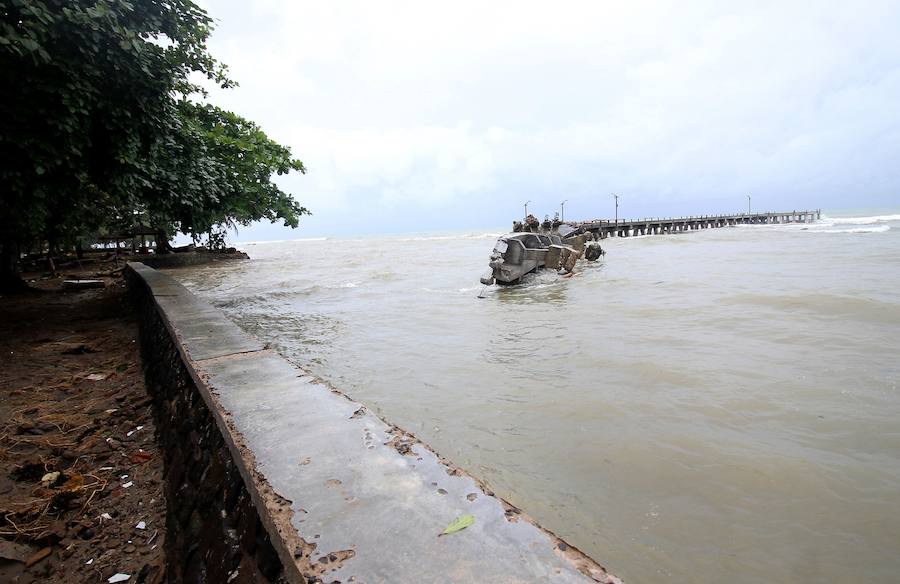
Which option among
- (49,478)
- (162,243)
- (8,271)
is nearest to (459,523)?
(49,478)

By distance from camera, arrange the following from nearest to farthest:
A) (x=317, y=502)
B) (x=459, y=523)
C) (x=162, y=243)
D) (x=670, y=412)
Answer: (x=459, y=523) < (x=317, y=502) < (x=670, y=412) < (x=162, y=243)

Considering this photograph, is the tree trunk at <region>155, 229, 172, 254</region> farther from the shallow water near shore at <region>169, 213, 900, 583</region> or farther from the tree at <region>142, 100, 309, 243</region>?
the shallow water near shore at <region>169, 213, 900, 583</region>

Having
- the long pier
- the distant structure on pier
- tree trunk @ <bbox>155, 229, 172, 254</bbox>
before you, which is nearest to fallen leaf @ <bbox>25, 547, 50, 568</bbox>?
the distant structure on pier

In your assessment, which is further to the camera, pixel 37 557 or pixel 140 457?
pixel 140 457

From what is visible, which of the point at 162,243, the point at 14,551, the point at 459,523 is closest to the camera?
the point at 459,523

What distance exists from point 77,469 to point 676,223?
220 ft

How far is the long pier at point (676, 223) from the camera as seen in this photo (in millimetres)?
51003

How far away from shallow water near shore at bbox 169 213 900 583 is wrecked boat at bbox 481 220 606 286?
4834mm

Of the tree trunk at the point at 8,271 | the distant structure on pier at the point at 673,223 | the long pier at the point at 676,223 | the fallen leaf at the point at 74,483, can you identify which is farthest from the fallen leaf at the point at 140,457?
the long pier at the point at 676,223

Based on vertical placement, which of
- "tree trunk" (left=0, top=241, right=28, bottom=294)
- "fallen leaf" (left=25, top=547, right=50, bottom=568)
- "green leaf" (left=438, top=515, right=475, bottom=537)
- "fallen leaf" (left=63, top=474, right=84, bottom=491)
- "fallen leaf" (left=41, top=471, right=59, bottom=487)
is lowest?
"fallen leaf" (left=25, top=547, right=50, bottom=568)

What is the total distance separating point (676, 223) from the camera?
60.6 meters

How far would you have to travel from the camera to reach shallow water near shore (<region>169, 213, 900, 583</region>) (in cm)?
262

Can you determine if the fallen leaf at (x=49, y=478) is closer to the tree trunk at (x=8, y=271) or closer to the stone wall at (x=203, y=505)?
the stone wall at (x=203, y=505)

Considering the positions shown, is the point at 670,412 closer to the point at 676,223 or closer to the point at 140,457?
the point at 140,457
